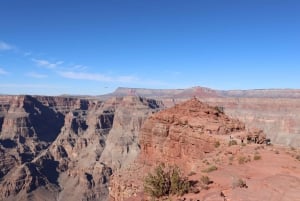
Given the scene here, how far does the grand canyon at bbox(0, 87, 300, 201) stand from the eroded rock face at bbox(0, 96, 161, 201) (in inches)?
13.3

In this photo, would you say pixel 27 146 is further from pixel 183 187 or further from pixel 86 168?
pixel 183 187

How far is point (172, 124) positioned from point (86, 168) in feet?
256

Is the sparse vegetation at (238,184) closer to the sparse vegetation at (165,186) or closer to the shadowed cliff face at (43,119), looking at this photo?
the sparse vegetation at (165,186)

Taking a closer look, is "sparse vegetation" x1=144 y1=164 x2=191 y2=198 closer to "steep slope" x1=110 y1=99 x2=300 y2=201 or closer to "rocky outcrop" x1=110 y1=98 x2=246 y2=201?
"steep slope" x1=110 y1=99 x2=300 y2=201

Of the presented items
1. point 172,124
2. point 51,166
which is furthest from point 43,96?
point 172,124

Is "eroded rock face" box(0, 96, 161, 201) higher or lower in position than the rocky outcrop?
lower

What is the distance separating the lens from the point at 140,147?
43.7 m

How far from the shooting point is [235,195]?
12914mm

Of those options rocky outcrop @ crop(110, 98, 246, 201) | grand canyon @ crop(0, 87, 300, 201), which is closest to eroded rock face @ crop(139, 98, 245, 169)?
rocky outcrop @ crop(110, 98, 246, 201)

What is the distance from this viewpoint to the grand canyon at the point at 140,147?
57.9ft

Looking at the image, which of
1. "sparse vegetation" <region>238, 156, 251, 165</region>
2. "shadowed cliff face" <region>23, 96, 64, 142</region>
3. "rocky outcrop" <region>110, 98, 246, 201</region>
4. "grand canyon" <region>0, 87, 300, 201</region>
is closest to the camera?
"grand canyon" <region>0, 87, 300, 201</region>

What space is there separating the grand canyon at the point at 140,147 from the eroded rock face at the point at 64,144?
0.34 metres

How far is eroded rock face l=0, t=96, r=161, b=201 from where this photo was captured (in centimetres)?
9856

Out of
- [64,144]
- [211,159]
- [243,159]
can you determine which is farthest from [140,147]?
[64,144]
